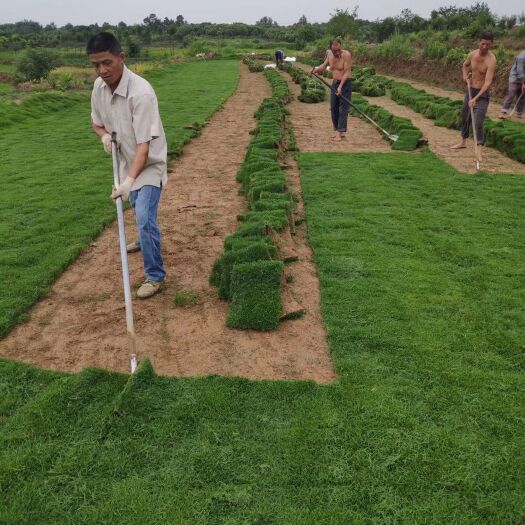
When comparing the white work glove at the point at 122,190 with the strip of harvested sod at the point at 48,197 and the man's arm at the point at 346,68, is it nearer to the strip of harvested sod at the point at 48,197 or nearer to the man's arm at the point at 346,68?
the strip of harvested sod at the point at 48,197

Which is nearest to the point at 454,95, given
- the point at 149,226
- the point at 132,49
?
the point at 149,226

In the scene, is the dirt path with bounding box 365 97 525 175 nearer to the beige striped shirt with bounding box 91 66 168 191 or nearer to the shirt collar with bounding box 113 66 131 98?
the beige striped shirt with bounding box 91 66 168 191

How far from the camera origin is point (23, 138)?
41.3 feet

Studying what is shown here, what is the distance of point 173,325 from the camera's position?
431 cm

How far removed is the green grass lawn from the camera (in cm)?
258

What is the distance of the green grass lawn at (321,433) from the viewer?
8.48ft

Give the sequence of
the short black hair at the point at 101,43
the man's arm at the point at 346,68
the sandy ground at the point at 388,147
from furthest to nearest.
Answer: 1. the man's arm at the point at 346,68
2. the sandy ground at the point at 388,147
3. the short black hair at the point at 101,43

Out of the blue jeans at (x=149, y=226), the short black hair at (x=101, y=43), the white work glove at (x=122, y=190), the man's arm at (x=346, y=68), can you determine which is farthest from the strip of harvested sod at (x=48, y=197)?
the man's arm at (x=346, y=68)

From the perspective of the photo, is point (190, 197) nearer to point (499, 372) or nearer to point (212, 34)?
point (499, 372)

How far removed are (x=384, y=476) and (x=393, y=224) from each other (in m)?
4.21

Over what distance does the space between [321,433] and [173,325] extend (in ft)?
5.96

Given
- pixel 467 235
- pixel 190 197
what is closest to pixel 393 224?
pixel 467 235

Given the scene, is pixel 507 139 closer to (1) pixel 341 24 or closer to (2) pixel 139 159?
(2) pixel 139 159

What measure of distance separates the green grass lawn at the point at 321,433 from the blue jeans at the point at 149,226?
4.84ft
